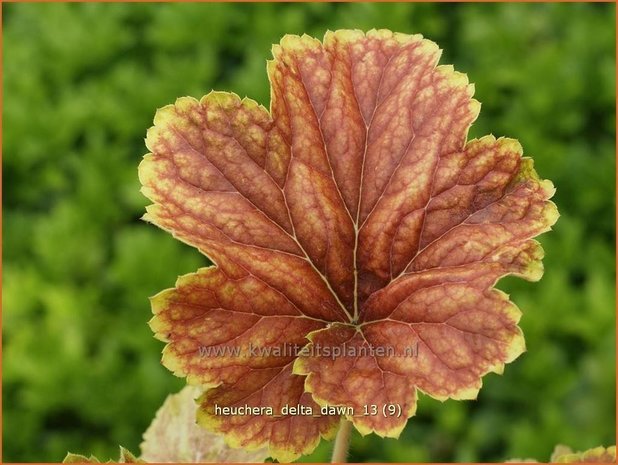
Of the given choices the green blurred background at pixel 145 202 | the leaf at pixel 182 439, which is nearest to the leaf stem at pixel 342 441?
the leaf at pixel 182 439

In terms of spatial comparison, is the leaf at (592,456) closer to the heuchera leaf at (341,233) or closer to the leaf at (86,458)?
the heuchera leaf at (341,233)

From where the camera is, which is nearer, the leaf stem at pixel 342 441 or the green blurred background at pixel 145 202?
the leaf stem at pixel 342 441

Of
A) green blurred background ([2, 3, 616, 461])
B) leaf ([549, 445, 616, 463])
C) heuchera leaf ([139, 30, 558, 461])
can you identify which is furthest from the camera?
green blurred background ([2, 3, 616, 461])

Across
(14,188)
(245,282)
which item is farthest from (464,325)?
(14,188)

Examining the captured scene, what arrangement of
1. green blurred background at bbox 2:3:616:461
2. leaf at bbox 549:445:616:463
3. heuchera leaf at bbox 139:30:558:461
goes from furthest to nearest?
1. green blurred background at bbox 2:3:616:461
2. leaf at bbox 549:445:616:463
3. heuchera leaf at bbox 139:30:558:461

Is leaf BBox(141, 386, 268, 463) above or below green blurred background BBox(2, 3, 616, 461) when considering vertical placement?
below

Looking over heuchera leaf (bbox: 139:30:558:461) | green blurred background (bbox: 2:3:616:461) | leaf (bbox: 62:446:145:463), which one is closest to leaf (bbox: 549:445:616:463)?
heuchera leaf (bbox: 139:30:558:461)

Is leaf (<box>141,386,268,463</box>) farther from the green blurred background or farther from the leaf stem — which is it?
the green blurred background
